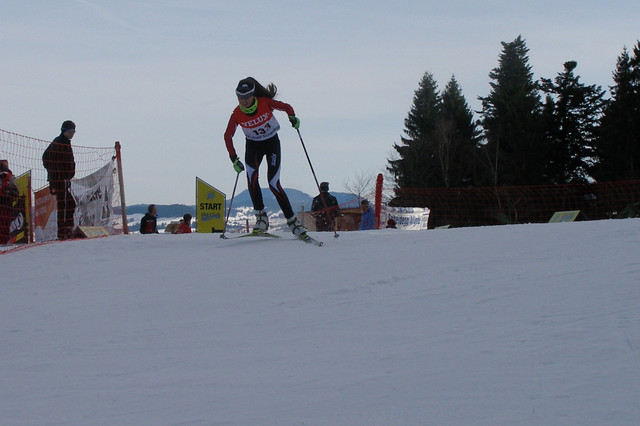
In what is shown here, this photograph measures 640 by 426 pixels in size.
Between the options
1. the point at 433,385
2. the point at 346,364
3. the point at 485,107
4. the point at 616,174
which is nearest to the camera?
the point at 433,385

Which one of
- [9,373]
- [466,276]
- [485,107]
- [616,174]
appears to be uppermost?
[485,107]

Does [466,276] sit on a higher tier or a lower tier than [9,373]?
higher

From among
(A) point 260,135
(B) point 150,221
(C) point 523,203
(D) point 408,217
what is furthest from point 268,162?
(C) point 523,203

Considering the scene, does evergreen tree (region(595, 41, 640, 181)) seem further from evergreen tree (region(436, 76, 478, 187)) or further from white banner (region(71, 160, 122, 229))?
white banner (region(71, 160, 122, 229))

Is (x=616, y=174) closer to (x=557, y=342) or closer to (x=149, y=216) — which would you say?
(x=149, y=216)

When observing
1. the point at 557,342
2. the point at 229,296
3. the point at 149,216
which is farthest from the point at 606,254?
the point at 149,216

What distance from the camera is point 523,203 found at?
3134 centimetres

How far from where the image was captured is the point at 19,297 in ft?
18.1

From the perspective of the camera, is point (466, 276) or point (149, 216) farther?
point (149, 216)

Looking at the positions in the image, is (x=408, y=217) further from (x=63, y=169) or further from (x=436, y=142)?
(x=436, y=142)

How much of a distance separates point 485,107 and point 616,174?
2178cm

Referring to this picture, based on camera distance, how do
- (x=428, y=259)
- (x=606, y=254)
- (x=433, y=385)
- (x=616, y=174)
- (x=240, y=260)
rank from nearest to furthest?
(x=433, y=385)
(x=606, y=254)
(x=428, y=259)
(x=240, y=260)
(x=616, y=174)

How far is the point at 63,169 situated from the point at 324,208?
201 inches

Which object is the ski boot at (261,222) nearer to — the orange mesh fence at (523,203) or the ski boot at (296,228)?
the ski boot at (296,228)
